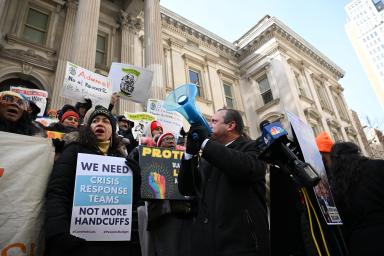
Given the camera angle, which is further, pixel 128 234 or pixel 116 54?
pixel 116 54

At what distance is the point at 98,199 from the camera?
6.98ft

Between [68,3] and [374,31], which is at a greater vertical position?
[374,31]

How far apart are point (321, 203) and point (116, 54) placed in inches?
503

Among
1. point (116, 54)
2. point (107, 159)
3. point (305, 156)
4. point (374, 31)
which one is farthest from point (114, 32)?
point (374, 31)

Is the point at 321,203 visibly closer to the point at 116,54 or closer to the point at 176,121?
the point at 176,121

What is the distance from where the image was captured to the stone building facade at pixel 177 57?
9.97 meters

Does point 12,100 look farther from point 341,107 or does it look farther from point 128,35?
point 341,107

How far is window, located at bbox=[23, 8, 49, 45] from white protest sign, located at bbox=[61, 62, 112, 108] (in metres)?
6.52

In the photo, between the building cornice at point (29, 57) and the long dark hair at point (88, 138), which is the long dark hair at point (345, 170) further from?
the building cornice at point (29, 57)

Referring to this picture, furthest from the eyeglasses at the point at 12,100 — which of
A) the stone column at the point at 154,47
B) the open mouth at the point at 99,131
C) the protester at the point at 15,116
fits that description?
the stone column at the point at 154,47

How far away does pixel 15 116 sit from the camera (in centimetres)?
271

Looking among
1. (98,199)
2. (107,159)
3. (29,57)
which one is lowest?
(98,199)

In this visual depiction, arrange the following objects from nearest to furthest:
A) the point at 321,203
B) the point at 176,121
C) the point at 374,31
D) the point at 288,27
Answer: the point at 321,203 < the point at 176,121 < the point at 288,27 < the point at 374,31

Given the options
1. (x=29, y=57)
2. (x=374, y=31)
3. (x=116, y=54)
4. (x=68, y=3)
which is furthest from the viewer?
(x=374, y=31)
